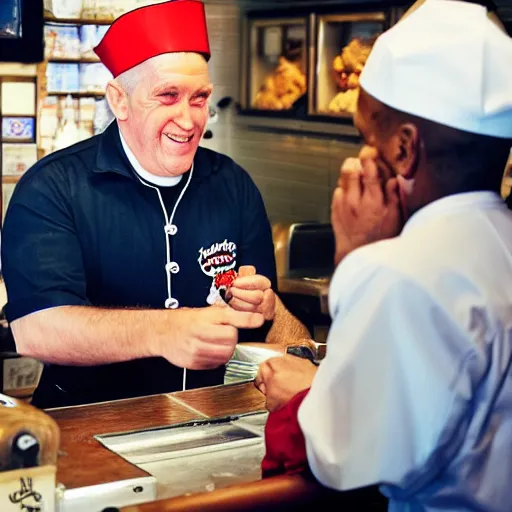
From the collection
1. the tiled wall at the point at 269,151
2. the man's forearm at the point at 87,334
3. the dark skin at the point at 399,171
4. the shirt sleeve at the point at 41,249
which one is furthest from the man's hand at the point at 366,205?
the tiled wall at the point at 269,151

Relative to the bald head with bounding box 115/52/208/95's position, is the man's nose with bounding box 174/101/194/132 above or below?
below

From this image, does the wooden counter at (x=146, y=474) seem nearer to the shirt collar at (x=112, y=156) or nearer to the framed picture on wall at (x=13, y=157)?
the shirt collar at (x=112, y=156)

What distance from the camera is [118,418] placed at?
189 centimetres

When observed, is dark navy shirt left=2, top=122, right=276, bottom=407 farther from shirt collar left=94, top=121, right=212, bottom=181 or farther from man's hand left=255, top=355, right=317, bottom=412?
man's hand left=255, top=355, right=317, bottom=412

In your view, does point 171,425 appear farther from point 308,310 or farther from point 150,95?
point 308,310

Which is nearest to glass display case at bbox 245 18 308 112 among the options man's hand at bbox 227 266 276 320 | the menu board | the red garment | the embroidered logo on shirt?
the menu board

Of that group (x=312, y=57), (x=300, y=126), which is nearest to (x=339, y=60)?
(x=312, y=57)

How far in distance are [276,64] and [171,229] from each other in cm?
270

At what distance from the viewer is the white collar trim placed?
95.7 inches

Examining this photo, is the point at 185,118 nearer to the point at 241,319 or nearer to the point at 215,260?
the point at 215,260

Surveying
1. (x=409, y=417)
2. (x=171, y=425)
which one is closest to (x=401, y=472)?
(x=409, y=417)

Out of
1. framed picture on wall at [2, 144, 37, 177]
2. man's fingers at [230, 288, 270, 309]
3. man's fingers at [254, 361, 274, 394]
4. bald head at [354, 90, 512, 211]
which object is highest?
bald head at [354, 90, 512, 211]

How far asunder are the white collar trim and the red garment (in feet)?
3.48

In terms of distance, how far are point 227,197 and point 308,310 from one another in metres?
1.78
